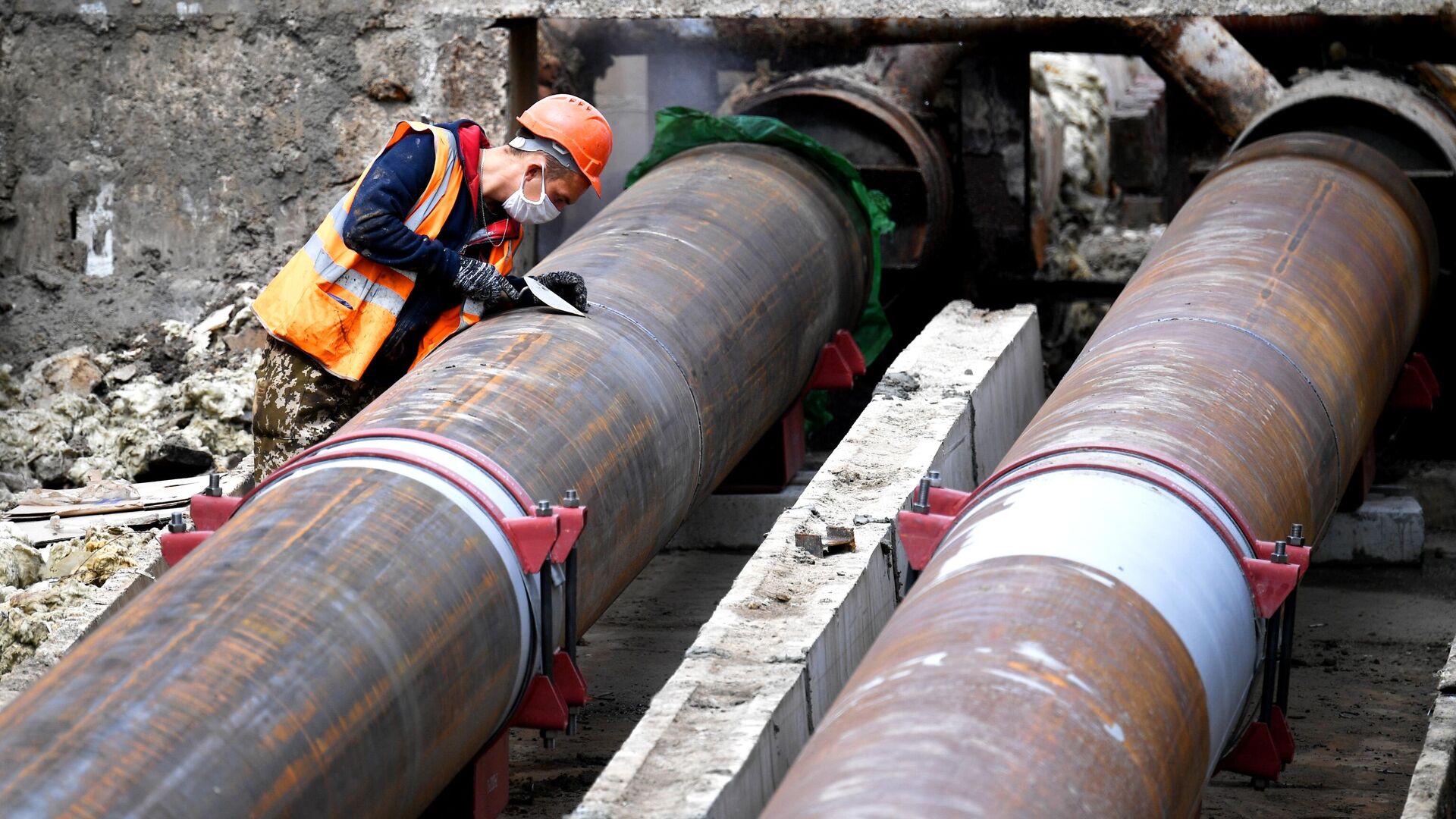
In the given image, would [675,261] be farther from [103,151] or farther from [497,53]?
[103,151]

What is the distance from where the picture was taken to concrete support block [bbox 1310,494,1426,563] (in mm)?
6457

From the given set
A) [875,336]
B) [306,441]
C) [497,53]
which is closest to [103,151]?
[497,53]

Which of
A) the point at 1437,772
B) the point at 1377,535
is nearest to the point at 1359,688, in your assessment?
the point at 1377,535

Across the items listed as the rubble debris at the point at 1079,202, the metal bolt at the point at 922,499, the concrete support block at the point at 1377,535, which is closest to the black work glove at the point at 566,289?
the metal bolt at the point at 922,499

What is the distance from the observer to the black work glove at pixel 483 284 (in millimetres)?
4656

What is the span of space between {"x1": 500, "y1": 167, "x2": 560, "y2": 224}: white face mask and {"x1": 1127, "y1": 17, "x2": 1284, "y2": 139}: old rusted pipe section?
129 inches

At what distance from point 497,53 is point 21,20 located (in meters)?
1.87

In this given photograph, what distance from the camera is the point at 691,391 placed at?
4852 mm

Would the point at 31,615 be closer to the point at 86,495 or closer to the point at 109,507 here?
the point at 109,507

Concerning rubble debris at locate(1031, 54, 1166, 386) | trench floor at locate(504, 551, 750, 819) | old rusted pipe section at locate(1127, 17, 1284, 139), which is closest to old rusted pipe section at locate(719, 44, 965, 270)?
rubble debris at locate(1031, 54, 1166, 386)

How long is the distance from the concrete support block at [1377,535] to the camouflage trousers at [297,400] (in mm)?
3685

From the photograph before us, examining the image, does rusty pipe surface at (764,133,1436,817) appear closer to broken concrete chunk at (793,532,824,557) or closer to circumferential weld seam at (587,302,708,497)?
broken concrete chunk at (793,532,824,557)

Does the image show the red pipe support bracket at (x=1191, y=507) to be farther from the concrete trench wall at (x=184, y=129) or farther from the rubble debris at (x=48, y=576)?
the concrete trench wall at (x=184, y=129)

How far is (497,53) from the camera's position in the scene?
6414 mm
